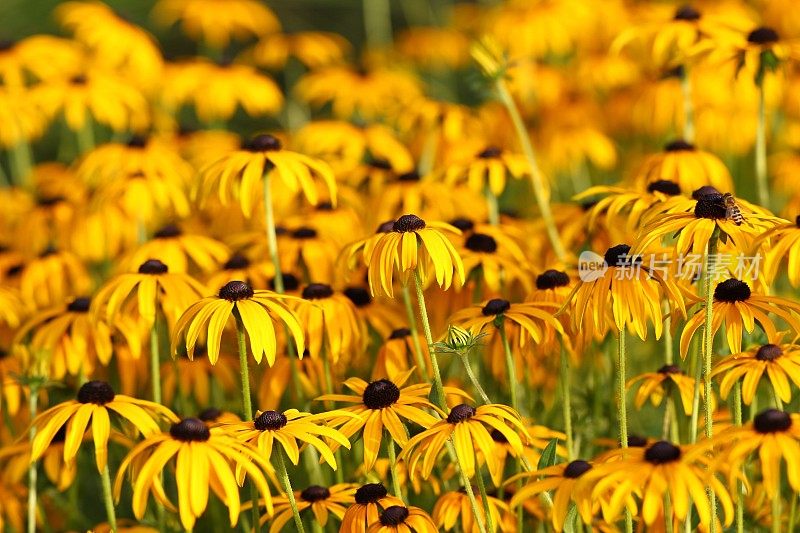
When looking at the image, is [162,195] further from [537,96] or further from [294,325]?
[537,96]

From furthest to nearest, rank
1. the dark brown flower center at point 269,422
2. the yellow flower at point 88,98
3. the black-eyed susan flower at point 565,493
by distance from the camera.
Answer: the yellow flower at point 88,98 → the dark brown flower center at point 269,422 → the black-eyed susan flower at point 565,493

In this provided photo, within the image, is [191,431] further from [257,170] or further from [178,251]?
[178,251]

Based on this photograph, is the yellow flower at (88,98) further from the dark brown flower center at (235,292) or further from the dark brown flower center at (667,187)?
the dark brown flower center at (667,187)

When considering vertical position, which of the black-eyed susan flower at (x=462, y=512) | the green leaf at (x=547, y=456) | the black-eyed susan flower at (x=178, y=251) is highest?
the black-eyed susan flower at (x=178, y=251)

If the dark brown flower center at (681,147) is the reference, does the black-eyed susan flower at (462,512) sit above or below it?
below

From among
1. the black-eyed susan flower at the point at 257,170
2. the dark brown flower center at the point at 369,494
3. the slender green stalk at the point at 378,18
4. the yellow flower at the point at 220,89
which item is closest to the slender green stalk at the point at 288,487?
the dark brown flower center at the point at 369,494

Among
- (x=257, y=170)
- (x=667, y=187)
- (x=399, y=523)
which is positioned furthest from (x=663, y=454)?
(x=257, y=170)

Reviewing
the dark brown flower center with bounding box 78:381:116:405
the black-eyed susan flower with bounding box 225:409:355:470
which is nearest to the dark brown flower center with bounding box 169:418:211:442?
the black-eyed susan flower with bounding box 225:409:355:470
